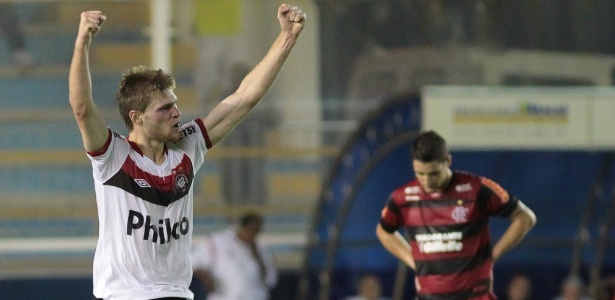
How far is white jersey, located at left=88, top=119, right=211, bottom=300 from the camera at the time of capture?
15.0 feet

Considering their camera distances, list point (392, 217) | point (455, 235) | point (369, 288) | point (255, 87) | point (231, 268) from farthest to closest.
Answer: point (231, 268), point (369, 288), point (392, 217), point (455, 235), point (255, 87)

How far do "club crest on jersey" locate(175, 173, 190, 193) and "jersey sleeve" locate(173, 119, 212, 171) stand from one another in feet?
0.44

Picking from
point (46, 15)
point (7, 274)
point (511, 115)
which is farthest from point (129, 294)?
point (46, 15)

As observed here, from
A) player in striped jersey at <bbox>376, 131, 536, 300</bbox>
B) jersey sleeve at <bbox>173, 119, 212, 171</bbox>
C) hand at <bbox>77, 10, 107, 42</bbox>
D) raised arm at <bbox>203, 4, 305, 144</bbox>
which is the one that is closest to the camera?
hand at <bbox>77, 10, 107, 42</bbox>

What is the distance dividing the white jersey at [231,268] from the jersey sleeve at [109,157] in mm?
6371

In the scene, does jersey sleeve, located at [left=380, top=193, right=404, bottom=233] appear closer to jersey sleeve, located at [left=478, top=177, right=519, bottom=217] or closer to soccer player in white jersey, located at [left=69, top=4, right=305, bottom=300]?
jersey sleeve, located at [left=478, top=177, right=519, bottom=217]

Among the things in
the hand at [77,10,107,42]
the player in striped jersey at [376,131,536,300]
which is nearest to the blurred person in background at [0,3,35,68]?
the player in striped jersey at [376,131,536,300]

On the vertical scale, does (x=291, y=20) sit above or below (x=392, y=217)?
above

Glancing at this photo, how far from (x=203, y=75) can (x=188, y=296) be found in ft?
24.9

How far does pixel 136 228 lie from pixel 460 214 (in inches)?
99.7

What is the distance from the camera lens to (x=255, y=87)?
197 inches

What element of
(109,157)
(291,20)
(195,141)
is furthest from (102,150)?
(291,20)

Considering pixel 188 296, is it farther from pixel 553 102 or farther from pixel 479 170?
pixel 479 170

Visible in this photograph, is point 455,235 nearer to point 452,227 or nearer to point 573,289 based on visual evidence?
point 452,227
